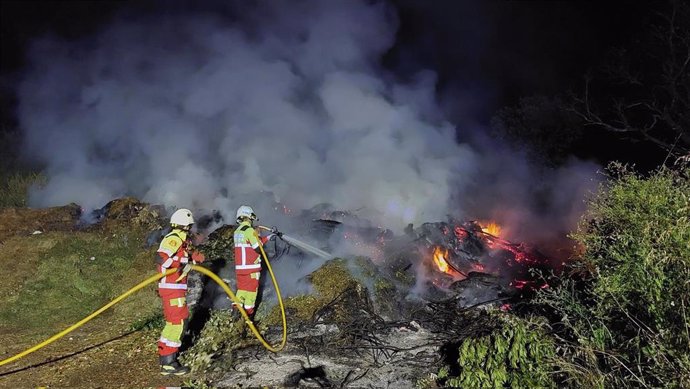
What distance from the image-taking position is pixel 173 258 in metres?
6.12

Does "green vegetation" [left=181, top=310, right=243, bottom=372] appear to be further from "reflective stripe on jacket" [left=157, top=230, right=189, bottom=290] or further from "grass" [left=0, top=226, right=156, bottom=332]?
"grass" [left=0, top=226, right=156, bottom=332]

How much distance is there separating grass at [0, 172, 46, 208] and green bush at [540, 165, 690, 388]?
43.7 feet

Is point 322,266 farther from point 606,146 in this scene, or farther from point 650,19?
point 650,19

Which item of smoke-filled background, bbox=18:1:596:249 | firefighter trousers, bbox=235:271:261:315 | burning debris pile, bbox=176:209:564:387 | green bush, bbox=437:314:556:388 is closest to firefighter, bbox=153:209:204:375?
burning debris pile, bbox=176:209:564:387

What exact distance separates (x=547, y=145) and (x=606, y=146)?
1.92 m

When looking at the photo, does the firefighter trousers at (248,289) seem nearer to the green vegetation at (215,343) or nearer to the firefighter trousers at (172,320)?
the green vegetation at (215,343)

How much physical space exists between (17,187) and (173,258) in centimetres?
Result: 999

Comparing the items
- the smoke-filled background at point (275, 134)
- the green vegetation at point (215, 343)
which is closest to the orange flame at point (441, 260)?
the smoke-filled background at point (275, 134)

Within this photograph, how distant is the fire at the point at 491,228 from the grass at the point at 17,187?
11579 millimetres

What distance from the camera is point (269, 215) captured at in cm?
1133

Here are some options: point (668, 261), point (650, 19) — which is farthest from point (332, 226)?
point (650, 19)

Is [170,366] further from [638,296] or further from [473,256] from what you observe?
[473,256]

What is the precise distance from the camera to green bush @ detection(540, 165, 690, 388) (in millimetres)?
4180

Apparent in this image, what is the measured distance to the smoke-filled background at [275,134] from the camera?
40.4 feet
